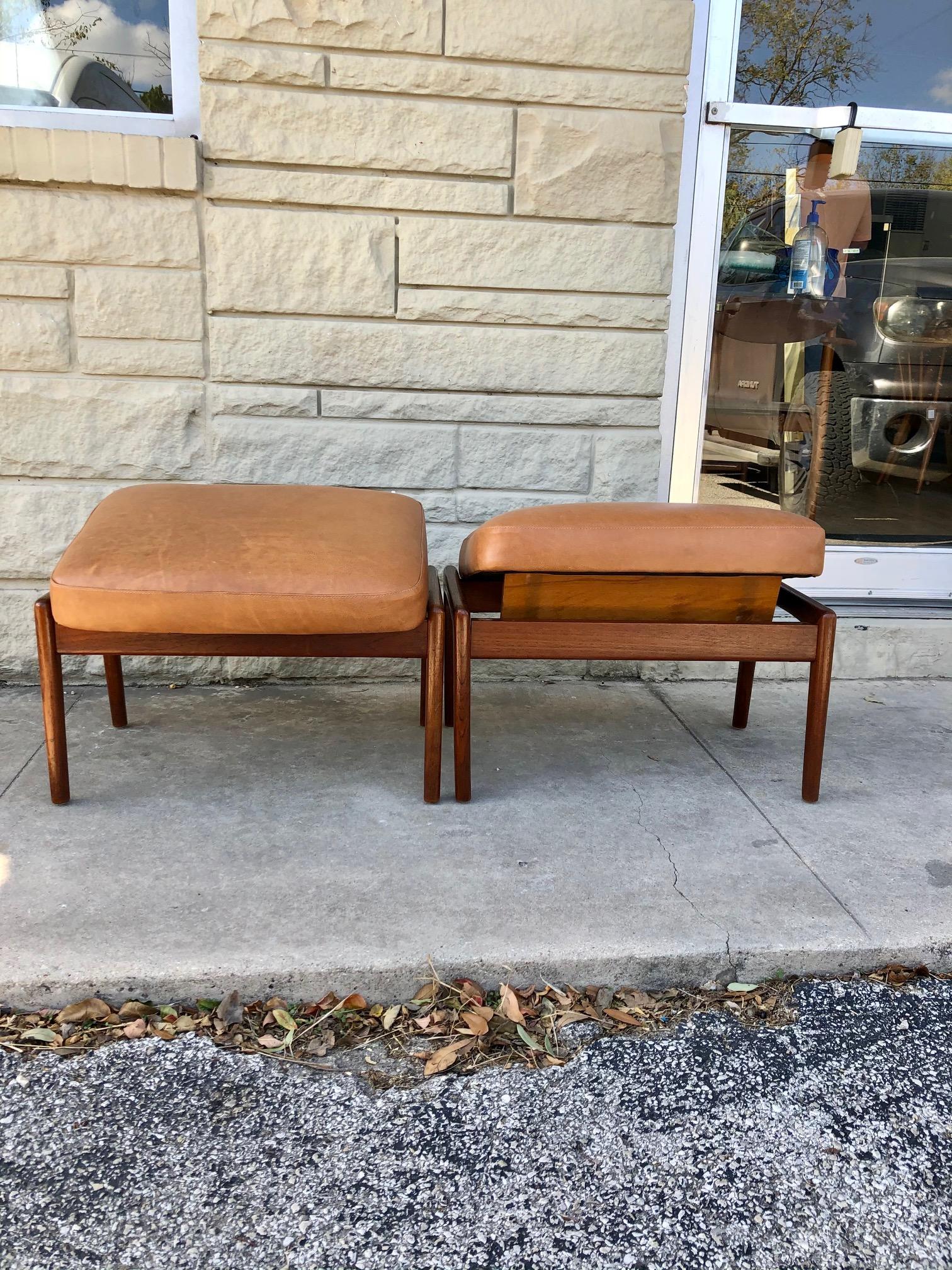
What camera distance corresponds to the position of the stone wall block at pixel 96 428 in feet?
9.73

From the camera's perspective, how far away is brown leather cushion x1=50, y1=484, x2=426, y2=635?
1.99 metres

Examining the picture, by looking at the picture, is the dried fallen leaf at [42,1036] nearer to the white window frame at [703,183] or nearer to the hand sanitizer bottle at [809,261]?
the white window frame at [703,183]

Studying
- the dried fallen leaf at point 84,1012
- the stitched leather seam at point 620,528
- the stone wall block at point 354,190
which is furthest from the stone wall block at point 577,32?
the dried fallen leaf at point 84,1012

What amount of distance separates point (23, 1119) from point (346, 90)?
9.23 feet

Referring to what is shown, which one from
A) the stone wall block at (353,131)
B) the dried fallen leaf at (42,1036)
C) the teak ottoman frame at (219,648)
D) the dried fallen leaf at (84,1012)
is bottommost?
the dried fallen leaf at (42,1036)

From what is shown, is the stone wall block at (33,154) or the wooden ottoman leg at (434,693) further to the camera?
the stone wall block at (33,154)

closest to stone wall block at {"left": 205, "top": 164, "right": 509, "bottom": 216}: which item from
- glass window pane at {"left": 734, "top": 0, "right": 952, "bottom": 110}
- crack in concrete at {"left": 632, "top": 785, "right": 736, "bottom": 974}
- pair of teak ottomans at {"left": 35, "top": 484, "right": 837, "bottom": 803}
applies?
glass window pane at {"left": 734, "top": 0, "right": 952, "bottom": 110}

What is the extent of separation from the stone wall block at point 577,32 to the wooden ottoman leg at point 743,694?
6.15ft

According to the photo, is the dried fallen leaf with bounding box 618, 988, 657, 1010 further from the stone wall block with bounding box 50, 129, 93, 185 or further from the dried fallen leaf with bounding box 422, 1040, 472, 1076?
the stone wall block with bounding box 50, 129, 93, 185

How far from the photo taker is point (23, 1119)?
56.1 inches

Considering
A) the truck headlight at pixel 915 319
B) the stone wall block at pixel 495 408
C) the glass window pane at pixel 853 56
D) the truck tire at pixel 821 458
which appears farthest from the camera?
the truck tire at pixel 821 458

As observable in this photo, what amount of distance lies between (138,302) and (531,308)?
1246mm

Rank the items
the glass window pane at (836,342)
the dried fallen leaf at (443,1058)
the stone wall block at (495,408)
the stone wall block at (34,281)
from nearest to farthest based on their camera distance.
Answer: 1. the dried fallen leaf at (443,1058)
2. the stone wall block at (34,281)
3. the stone wall block at (495,408)
4. the glass window pane at (836,342)

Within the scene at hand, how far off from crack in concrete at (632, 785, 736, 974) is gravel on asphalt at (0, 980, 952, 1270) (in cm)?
14
